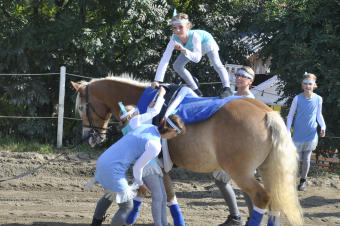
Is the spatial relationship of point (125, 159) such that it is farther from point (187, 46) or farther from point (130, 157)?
point (187, 46)

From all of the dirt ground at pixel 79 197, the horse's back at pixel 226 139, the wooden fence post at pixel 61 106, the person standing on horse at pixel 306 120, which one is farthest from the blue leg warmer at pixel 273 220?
the wooden fence post at pixel 61 106

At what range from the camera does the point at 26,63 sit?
9164mm

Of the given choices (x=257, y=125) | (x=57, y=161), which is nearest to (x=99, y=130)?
(x=257, y=125)

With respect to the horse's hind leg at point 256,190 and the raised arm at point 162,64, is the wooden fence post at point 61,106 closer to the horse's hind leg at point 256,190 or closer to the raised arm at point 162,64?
the raised arm at point 162,64

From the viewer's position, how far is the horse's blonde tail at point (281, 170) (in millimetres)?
4262

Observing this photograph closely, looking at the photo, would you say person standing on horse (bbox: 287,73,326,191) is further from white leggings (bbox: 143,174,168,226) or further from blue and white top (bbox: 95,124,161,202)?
blue and white top (bbox: 95,124,161,202)

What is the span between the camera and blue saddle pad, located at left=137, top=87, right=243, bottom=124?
448 centimetres

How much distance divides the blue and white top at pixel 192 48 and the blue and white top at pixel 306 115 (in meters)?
2.33

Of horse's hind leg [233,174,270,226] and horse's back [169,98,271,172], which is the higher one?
horse's back [169,98,271,172]

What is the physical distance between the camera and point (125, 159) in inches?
157

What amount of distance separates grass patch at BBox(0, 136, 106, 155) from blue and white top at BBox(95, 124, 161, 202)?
185 inches

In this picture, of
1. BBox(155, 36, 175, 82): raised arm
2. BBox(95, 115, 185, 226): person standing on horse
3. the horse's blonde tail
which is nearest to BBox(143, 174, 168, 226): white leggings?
BBox(95, 115, 185, 226): person standing on horse

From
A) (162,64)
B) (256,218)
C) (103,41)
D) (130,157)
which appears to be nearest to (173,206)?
(256,218)

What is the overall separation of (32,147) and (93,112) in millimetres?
3714
